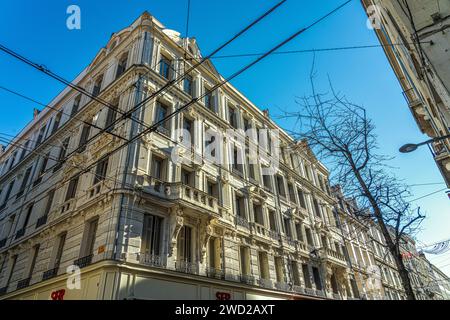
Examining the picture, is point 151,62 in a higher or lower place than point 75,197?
higher

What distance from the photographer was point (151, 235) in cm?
1207

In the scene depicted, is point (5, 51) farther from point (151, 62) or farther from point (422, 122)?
point (422, 122)

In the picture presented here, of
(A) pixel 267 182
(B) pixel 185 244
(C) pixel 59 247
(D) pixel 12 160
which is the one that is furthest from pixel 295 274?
(D) pixel 12 160

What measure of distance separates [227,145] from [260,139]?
5.72 metres

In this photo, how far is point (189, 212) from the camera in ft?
43.6

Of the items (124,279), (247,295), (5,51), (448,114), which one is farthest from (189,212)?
(448,114)

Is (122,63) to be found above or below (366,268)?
above

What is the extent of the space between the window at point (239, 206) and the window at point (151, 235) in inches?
243

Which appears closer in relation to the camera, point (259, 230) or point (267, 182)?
point (259, 230)

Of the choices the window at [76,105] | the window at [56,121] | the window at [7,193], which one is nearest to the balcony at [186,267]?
the window at [76,105]

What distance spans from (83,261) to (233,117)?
1520 cm

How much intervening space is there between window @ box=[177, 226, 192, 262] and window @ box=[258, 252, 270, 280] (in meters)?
5.84

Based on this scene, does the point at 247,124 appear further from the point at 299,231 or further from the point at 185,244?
the point at 185,244

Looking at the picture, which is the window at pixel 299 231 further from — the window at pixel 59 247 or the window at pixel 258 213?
the window at pixel 59 247
